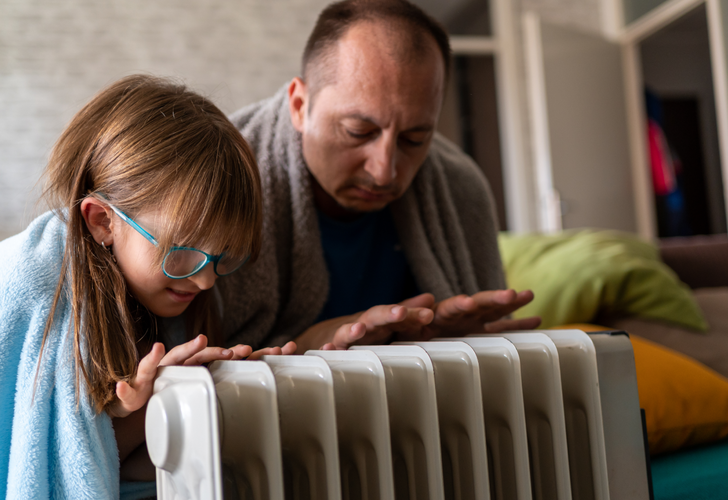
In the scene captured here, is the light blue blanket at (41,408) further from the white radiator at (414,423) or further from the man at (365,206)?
the man at (365,206)

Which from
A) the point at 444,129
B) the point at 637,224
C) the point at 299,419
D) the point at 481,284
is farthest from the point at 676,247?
the point at 444,129

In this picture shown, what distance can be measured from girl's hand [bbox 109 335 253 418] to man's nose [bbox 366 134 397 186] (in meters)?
0.42

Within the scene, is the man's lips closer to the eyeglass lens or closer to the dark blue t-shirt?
the dark blue t-shirt

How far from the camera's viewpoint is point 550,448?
2.41 feet

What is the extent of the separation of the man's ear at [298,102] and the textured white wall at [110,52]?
2489 mm

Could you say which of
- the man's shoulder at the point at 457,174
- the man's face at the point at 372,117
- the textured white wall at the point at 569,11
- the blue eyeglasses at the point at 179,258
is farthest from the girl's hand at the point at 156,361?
the textured white wall at the point at 569,11

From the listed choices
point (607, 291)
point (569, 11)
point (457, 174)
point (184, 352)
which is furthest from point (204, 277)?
point (569, 11)

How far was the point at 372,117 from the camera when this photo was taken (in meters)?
0.93

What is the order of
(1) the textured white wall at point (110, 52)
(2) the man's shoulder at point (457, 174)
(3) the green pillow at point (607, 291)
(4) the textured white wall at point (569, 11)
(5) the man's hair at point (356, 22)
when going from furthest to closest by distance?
(4) the textured white wall at point (569, 11), (1) the textured white wall at point (110, 52), (3) the green pillow at point (607, 291), (2) the man's shoulder at point (457, 174), (5) the man's hair at point (356, 22)

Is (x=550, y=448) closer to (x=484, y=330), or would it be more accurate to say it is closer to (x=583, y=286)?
(x=484, y=330)

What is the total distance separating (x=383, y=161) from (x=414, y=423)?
428 millimetres

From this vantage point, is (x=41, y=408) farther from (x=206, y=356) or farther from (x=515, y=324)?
(x=515, y=324)

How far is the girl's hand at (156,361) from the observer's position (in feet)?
2.00

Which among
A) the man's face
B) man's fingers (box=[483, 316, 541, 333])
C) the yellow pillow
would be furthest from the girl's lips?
the yellow pillow
